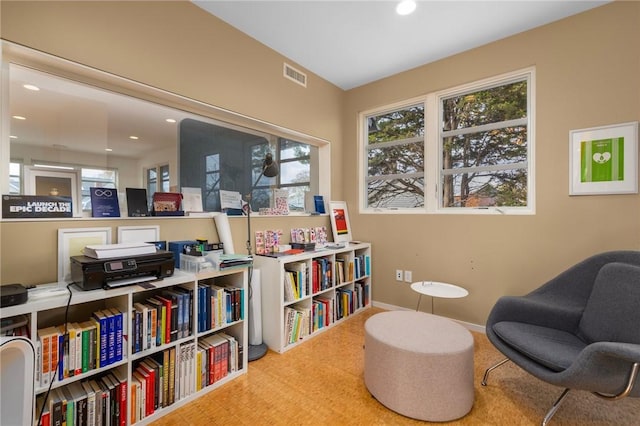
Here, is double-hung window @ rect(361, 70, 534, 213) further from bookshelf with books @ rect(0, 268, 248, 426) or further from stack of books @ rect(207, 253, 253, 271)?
bookshelf with books @ rect(0, 268, 248, 426)

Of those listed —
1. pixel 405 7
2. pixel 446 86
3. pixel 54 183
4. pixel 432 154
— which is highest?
pixel 405 7

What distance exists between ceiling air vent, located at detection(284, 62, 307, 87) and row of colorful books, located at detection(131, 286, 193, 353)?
2.32 metres

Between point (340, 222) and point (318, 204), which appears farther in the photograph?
point (340, 222)

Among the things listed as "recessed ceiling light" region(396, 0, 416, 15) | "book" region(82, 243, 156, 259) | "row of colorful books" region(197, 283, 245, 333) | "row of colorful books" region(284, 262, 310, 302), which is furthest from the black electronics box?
"recessed ceiling light" region(396, 0, 416, 15)

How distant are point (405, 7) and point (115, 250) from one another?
8.66ft

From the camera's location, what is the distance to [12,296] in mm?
1223

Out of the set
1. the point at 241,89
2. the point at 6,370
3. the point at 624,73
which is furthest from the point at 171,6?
the point at 624,73

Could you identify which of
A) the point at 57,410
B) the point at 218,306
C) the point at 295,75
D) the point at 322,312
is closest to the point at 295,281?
the point at 322,312

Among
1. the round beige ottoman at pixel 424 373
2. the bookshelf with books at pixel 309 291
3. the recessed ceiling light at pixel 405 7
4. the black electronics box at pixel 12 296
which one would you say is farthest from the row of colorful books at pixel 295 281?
the recessed ceiling light at pixel 405 7

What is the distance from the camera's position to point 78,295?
54.2 inches

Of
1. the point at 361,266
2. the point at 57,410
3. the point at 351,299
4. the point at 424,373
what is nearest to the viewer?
the point at 57,410

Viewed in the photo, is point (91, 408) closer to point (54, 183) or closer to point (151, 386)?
point (151, 386)

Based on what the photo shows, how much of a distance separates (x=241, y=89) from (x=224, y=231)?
1.29m

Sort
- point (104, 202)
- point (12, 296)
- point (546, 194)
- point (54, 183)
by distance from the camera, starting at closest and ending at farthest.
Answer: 1. point (12, 296)
2. point (54, 183)
3. point (104, 202)
4. point (546, 194)
